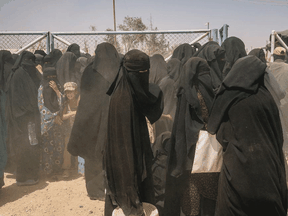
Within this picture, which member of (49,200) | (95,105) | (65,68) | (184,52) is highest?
(184,52)

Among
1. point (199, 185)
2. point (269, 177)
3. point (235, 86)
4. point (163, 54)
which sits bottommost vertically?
point (199, 185)

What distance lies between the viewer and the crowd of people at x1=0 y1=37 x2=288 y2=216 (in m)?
2.09

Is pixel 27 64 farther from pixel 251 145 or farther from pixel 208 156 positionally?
pixel 251 145

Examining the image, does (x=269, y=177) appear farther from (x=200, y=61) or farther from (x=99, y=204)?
(x=99, y=204)

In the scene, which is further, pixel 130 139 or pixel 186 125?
pixel 186 125

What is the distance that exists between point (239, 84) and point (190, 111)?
0.94m

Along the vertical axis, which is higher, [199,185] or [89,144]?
[89,144]

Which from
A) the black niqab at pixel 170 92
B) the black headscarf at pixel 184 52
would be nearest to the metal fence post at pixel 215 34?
the black headscarf at pixel 184 52

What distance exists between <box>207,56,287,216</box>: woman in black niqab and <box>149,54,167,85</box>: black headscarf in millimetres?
3064

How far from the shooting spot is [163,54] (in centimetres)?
574

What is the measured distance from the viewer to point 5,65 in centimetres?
528

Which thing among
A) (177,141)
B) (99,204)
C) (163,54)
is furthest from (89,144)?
(163,54)

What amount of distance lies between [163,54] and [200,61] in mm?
2785

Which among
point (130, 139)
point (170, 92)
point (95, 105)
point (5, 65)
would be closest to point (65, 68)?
point (5, 65)
